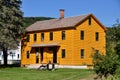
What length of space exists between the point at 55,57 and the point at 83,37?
17.9 feet

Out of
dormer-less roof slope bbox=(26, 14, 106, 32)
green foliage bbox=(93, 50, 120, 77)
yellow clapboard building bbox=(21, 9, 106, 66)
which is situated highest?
dormer-less roof slope bbox=(26, 14, 106, 32)

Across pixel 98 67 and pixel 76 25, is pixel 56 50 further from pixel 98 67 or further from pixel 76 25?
pixel 98 67

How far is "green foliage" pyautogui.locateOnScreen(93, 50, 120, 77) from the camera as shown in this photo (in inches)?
835

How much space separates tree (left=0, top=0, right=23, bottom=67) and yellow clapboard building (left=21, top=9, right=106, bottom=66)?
3776 millimetres

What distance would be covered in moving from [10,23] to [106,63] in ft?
133

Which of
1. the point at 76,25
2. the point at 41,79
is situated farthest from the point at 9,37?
the point at 41,79

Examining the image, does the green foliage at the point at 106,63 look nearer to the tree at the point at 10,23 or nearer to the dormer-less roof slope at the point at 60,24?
the dormer-less roof slope at the point at 60,24

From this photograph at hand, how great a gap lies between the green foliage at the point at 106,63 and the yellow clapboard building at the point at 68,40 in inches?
1310

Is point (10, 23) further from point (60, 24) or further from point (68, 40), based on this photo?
point (68, 40)

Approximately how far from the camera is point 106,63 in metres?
21.6

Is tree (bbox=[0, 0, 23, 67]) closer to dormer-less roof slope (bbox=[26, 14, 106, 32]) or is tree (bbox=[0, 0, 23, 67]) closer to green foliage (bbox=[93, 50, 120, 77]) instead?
dormer-less roof slope (bbox=[26, 14, 106, 32])

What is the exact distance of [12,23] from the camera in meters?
61.2

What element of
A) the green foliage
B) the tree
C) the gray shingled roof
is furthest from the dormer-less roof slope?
the green foliage

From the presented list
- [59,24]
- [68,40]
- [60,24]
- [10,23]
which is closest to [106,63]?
[68,40]
